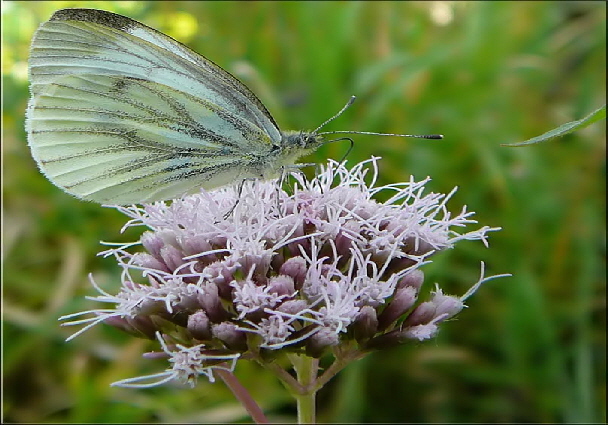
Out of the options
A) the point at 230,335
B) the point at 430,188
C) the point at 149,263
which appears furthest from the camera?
the point at 430,188

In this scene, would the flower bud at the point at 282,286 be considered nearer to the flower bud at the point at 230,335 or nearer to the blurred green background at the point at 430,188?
the flower bud at the point at 230,335

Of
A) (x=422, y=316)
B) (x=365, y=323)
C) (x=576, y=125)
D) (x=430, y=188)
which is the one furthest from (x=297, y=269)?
(x=430, y=188)

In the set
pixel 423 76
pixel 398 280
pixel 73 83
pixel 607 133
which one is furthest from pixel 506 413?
pixel 73 83

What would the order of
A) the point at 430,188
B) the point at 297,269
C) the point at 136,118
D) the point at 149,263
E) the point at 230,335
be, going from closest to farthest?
the point at 230,335
the point at 297,269
the point at 149,263
the point at 136,118
the point at 430,188

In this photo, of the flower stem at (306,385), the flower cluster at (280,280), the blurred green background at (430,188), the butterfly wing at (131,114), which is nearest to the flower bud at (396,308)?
the flower cluster at (280,280)

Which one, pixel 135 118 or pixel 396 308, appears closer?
pixel 396 308

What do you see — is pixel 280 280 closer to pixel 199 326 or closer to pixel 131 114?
pixel 199 326

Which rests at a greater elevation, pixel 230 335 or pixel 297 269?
pixel 297 269
